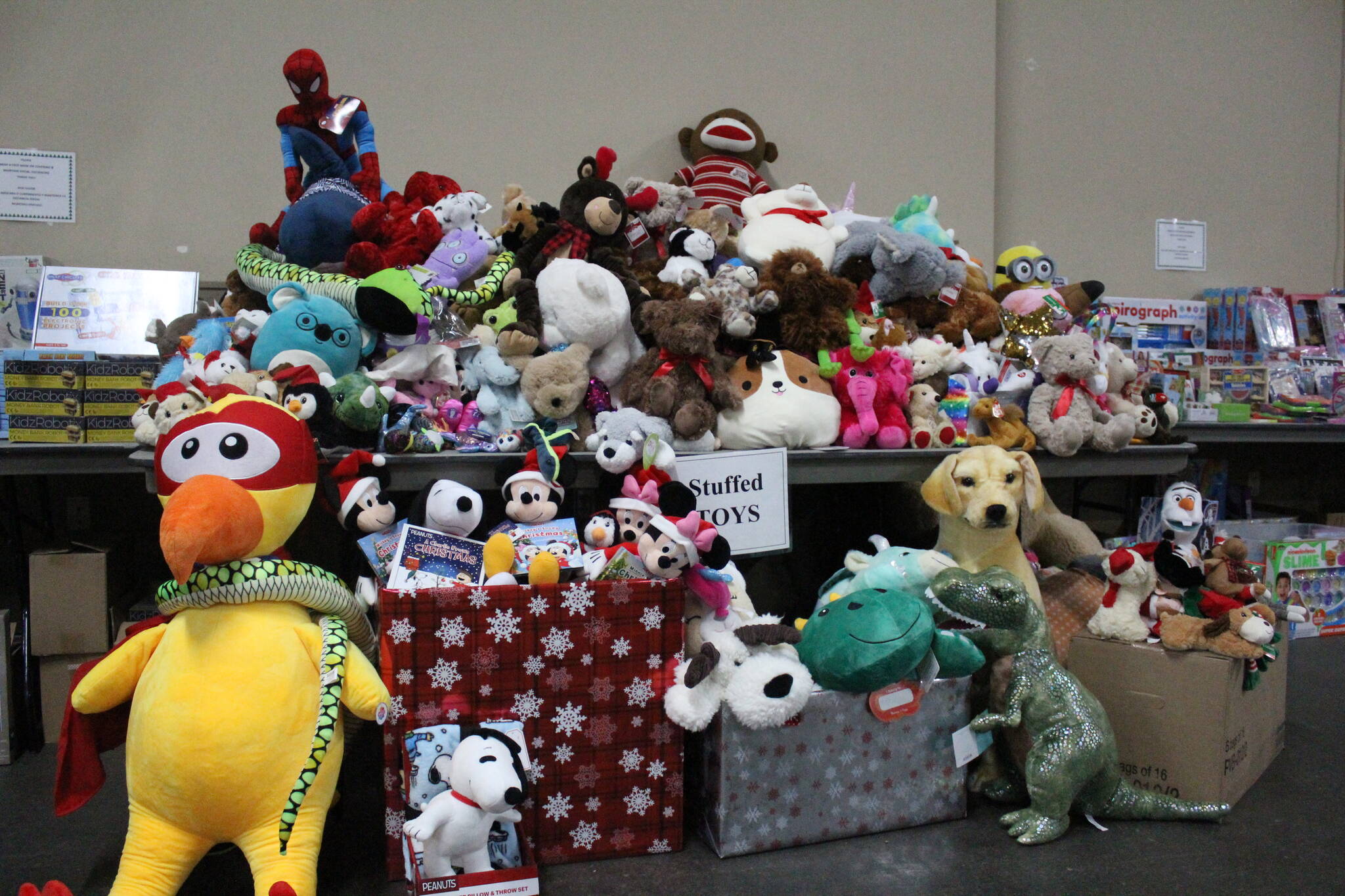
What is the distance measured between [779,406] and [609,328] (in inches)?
17.4

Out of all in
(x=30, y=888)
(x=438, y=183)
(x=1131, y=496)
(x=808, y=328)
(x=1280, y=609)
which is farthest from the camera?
(x=1131, y=496)

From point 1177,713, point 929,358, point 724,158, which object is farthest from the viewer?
point 724,158

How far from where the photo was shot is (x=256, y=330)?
78.4 inches

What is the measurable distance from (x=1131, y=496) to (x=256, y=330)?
2.94m

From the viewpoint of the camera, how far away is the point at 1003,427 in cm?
228

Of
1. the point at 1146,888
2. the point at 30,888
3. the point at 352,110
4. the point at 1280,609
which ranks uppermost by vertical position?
the point at 352,110

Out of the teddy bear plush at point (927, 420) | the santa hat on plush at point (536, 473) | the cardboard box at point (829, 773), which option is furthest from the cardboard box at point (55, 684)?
the teddy bear plush at point (927, 420)

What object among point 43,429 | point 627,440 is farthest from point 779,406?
point 43,429

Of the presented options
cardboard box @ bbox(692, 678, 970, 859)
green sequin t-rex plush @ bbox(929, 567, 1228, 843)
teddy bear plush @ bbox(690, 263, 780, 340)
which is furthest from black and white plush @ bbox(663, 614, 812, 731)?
teddy bear plush @ bbox(690, 263, 780, 340)

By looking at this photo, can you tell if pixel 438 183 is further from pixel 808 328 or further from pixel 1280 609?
pixel 1280 609

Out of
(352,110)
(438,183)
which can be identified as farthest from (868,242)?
(352,110)

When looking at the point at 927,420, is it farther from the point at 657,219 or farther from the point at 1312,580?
the point at 1312,580

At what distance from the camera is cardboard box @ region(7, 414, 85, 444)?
2.08 meters

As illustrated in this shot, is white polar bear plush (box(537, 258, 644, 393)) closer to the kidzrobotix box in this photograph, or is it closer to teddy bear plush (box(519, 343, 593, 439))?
teddy bear plush (box(519, 343, 593, 439))
